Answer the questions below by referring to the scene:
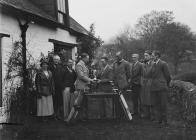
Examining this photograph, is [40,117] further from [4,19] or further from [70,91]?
[4,19]

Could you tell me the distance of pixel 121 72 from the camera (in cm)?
1018

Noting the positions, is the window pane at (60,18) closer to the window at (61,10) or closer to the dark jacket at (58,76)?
the window at (61,10)

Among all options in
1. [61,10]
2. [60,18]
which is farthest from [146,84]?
[61,10]

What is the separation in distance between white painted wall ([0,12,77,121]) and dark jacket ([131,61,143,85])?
3.05m

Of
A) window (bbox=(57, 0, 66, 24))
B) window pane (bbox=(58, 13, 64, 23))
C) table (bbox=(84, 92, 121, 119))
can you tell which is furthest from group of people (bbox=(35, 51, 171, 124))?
window (bbox=(57, 0, 66, 24))

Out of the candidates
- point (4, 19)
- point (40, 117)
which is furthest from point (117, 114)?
point (4, 19)

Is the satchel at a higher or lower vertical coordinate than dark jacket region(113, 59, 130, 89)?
lower

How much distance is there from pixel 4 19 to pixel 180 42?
36.8 metres

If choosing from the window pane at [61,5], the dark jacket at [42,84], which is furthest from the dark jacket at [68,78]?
the window pane at [61,5]

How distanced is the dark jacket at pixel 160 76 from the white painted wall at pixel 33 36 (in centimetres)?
370

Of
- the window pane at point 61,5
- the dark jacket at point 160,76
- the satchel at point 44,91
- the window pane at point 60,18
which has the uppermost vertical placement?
the window pane at point 61,5

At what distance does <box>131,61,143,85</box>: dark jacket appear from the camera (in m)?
10.0

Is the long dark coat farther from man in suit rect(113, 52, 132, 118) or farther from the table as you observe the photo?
the table

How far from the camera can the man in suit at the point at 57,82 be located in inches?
364
